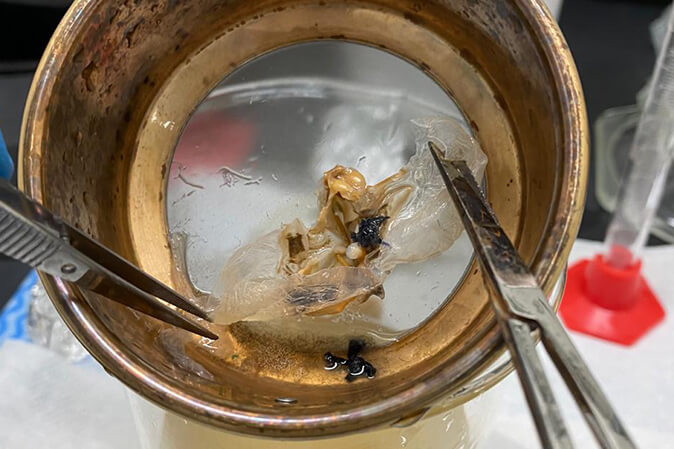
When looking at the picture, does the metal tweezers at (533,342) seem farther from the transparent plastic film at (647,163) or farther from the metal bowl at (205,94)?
the transparent plastic film at (647,163)

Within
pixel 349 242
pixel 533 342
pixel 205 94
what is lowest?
pixel 533 342

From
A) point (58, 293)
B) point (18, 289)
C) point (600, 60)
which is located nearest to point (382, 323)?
point (58, 293)

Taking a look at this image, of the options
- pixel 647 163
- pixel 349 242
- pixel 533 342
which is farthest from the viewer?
pixel 647 163

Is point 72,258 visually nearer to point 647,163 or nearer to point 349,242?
point 349,242

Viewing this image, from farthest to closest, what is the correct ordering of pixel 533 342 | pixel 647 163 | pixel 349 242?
pixel 647 163
pixel 349 242
pixel 533 342

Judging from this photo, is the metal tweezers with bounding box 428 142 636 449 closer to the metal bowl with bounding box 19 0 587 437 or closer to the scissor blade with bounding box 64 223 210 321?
the metal bowl with bounding box 19 0 587 437

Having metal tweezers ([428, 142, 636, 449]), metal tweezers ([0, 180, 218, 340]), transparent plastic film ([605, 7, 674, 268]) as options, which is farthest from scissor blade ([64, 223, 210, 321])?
transparent plastic film ([605, 7, 674, 268])

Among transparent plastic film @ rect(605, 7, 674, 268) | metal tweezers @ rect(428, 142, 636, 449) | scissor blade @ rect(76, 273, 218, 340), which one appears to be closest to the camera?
metal tweezers @ rect(428, 142, 636, 449)

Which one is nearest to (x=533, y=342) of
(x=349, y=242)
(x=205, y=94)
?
(x=349, y=242)

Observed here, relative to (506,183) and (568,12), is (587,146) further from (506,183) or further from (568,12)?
(568,12)
